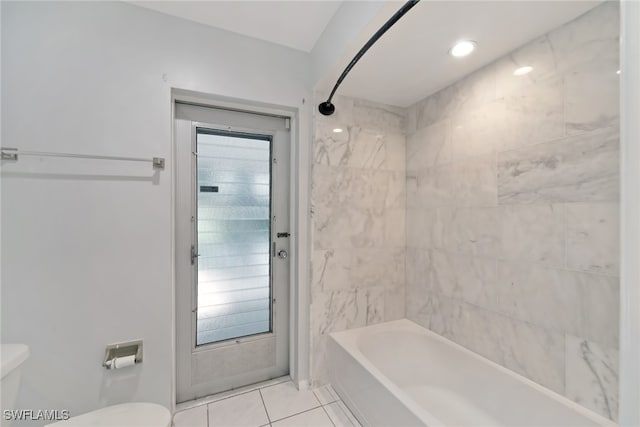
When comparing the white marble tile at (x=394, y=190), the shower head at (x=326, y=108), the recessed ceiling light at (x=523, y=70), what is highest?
the recessed ceiling light at (x=523, y=70)

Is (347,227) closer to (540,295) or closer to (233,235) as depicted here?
(233,235)

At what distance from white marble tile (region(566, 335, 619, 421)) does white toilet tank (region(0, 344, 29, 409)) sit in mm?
2598

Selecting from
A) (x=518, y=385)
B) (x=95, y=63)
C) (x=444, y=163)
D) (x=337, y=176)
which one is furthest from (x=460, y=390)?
(x=95, y=63)

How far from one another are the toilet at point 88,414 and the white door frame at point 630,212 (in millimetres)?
1577

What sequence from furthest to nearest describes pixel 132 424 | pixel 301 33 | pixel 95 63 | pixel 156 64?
1. pixel 301 33
2. pixel 156 64
3. pixel 95 63
4. pixel 132 424

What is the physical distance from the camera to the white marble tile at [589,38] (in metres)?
1.18

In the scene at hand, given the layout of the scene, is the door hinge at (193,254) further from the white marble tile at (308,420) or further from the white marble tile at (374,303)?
the white marble tile at (374,303)

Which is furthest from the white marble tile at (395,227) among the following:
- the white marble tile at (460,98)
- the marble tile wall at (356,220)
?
the white marble tile at (460,98)

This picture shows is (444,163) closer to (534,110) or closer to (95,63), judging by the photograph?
(534,110)

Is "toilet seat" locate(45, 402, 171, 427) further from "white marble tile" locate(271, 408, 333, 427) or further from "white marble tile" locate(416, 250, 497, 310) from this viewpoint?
"white marble tile" locate(416, 250, 497, 310)

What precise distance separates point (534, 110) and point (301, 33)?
1.48 meters

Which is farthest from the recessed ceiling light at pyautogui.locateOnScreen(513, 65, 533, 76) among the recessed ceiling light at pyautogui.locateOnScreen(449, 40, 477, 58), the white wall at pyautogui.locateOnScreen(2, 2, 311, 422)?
the white wall at pyautogui.locateOnScreen(2, 2, 311, 422)

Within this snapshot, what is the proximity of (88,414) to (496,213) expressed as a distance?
7.87 ft

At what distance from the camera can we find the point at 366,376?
160 centimetres
